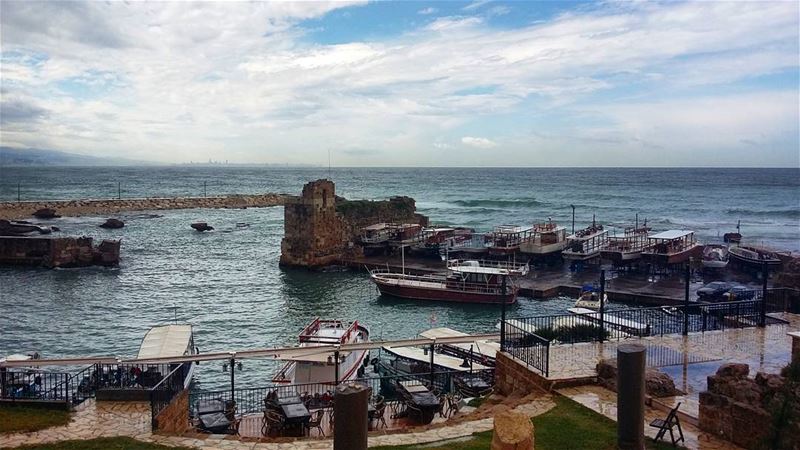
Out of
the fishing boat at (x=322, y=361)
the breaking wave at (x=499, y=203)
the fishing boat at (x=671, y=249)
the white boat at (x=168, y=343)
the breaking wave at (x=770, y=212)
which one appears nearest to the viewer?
the fishing boat at (x=322, y=361)

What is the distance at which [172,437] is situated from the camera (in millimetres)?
10977

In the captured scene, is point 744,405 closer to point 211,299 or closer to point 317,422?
point 317,422

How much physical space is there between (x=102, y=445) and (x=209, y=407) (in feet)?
14.4

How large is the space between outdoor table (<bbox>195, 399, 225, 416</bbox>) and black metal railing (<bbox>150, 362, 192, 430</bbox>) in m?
0.91

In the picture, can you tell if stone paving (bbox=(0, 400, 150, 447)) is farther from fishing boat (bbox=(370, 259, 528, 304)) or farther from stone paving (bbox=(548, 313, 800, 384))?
fishing boat (bbox=(370, 259, 528, 304))

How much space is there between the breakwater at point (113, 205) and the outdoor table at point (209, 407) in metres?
72.7

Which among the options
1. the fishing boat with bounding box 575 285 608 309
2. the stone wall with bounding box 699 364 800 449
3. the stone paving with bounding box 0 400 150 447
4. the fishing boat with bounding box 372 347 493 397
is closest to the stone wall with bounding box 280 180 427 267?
the fishing boat with bounding box 575 285 608 309

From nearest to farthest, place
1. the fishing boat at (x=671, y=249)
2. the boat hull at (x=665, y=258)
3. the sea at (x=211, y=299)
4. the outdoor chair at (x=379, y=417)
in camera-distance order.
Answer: the outdoor chair at (x=379, y=417)
the sea at (x=211, y=299)
the boat hull at (x=665, y=258)
the fishing boat at (x=671, y=249)

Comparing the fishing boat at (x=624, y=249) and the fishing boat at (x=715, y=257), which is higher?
the fishing boat at (x=624, y=249)

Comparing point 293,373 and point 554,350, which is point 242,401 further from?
point 554,350

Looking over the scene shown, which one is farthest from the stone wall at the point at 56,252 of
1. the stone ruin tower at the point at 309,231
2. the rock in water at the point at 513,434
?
the rock in water at the point at 513,434

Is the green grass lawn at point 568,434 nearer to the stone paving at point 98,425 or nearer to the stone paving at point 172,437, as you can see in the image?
the stone paving at point 172,437

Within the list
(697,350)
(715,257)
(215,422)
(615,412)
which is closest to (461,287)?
(715,257)

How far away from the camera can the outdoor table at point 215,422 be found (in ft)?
44.0
